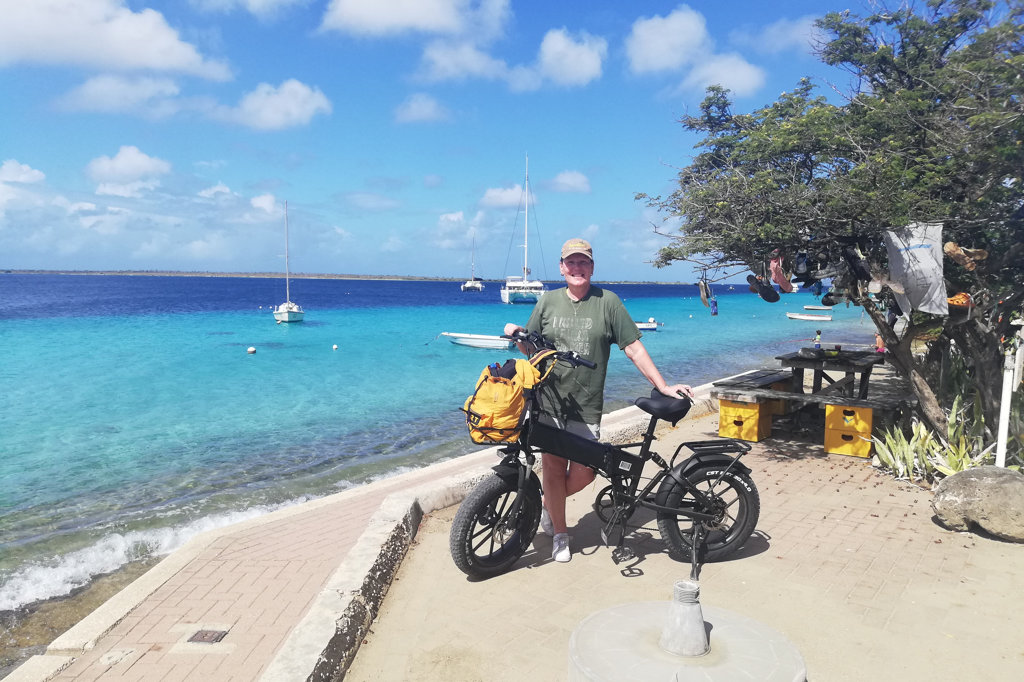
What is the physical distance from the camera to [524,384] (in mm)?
3684

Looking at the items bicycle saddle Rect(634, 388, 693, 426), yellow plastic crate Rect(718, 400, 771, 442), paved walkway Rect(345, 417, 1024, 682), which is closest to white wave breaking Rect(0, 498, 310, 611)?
paved walkway Rect(345, 417, 1024, 682)

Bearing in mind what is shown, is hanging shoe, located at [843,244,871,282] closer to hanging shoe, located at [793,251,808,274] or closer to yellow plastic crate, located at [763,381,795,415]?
hanging shoe, located at [793,251,808,274]

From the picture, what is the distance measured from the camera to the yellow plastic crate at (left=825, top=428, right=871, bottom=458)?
714 centimetres

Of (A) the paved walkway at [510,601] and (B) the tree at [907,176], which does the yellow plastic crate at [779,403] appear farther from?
(A) the paved walkway at [510,601]

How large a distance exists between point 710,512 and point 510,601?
4.54 ft

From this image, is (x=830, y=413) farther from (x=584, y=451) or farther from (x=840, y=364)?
(x=584, y=451)

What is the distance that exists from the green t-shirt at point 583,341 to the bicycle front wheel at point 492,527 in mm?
569

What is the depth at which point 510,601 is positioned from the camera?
3.78 m

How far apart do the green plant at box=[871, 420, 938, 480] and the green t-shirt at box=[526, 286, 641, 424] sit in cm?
386

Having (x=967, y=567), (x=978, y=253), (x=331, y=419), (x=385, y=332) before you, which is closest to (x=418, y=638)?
(x=967, y=567)

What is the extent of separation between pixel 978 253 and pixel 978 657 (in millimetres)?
3668

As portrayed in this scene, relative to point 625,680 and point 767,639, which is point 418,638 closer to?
point 625,680

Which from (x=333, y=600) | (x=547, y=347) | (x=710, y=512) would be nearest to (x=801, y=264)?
(x=710, y=512)

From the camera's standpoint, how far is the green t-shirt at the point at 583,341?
13.2 feet
